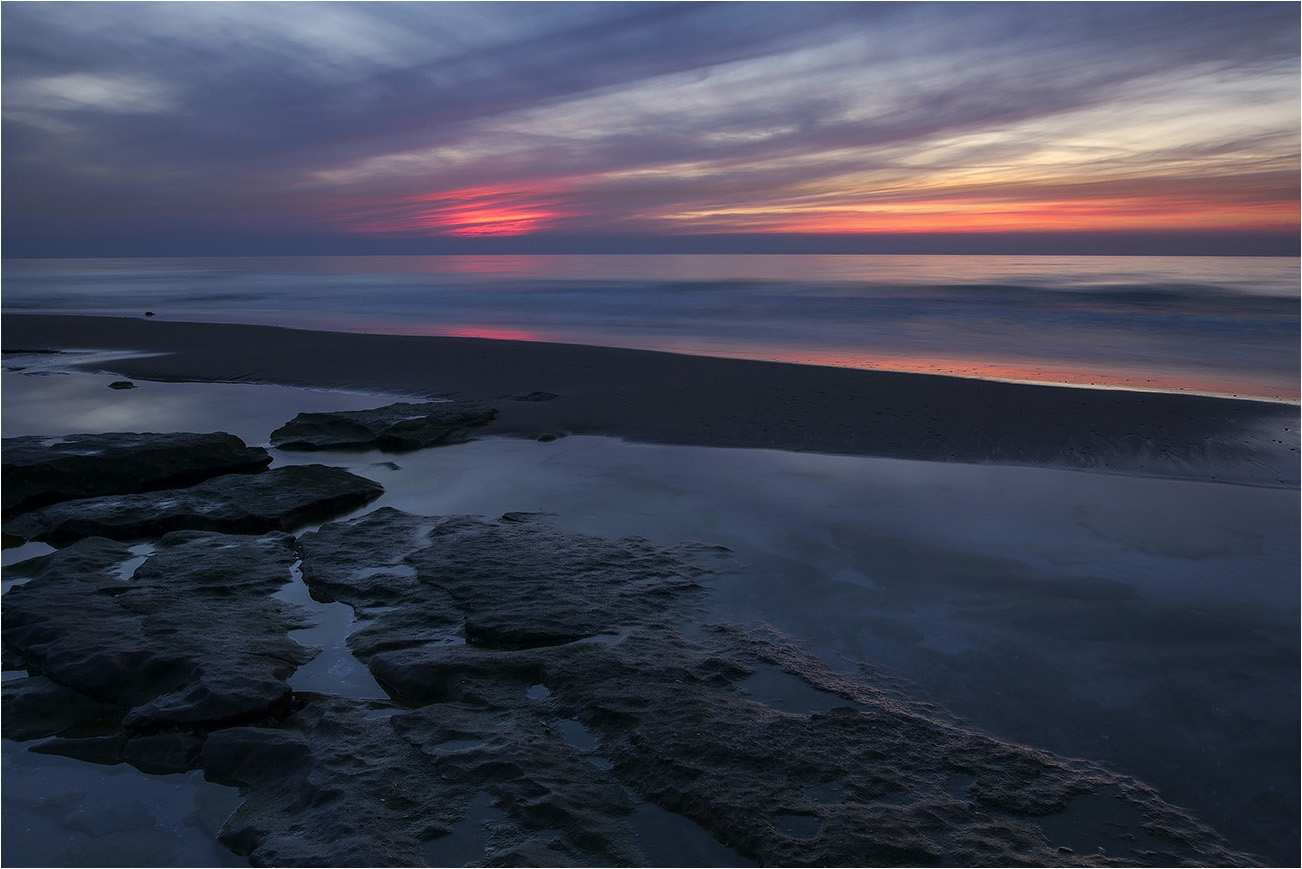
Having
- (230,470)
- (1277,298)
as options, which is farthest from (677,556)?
(1277,298)

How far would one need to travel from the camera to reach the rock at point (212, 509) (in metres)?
5.44

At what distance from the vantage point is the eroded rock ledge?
2568mm

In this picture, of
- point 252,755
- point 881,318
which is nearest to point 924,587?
point 252,755

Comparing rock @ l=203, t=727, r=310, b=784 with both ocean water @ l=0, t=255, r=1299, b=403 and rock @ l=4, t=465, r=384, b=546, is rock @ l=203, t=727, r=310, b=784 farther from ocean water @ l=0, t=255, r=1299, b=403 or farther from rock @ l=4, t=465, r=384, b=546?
ocean water @ l=0, t=255, r=1299, b=403

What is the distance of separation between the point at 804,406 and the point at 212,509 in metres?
6.23

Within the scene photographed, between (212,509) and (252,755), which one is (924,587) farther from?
(212,509)

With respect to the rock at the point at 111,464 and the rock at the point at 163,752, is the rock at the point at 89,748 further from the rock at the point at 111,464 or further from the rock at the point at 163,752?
the rock at the point at 111,464

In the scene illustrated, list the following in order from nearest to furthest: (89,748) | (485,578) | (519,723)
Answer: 1. (89,748)
2. (519,723)
3. (485,578)

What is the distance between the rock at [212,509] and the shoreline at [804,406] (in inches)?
109

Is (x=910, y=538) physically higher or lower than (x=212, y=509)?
higher

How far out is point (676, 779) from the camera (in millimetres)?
2822

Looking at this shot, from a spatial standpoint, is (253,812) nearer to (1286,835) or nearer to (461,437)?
(1286,835)

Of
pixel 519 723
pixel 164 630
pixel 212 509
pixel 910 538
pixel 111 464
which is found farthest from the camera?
pixel 111 464

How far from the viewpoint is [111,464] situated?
21.1ft
